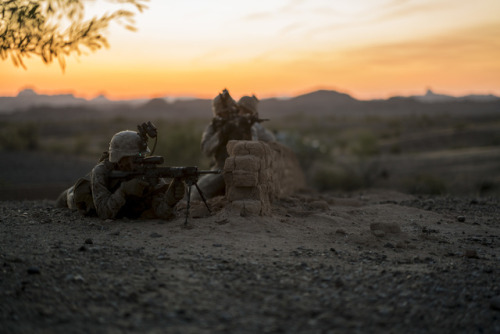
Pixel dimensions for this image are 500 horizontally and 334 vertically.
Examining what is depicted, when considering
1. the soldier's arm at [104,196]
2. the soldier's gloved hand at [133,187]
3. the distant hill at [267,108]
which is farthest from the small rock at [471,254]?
the distant hill at [267,108]

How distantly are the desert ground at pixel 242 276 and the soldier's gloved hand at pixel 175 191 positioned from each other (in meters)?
0.37

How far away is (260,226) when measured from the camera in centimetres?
666

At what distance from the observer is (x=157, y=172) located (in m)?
6.80

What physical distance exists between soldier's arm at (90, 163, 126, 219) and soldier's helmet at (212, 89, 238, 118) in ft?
9.89

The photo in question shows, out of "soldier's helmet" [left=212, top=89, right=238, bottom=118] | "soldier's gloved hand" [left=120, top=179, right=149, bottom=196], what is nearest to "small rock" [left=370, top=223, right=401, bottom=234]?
"soldier's gloved hand" [left=120, top=179, right=149, bottom=196]

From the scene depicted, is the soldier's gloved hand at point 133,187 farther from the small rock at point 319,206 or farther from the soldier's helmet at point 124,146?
the small rock at point 319,206

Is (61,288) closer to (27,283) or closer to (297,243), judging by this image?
(27,283)

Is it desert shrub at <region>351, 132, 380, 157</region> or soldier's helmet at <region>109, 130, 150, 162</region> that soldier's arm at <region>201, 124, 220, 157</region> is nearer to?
soldier's helmet at <region>109, 130, 150, 162</region>

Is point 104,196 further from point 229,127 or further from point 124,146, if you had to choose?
point 229,127

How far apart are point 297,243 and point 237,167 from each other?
1634 millimetres

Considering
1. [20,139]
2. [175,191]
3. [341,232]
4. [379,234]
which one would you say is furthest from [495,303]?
[20,139]

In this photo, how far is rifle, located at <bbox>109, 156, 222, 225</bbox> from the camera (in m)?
6.65

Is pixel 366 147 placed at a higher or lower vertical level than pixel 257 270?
higher

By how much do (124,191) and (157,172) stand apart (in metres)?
0.51
